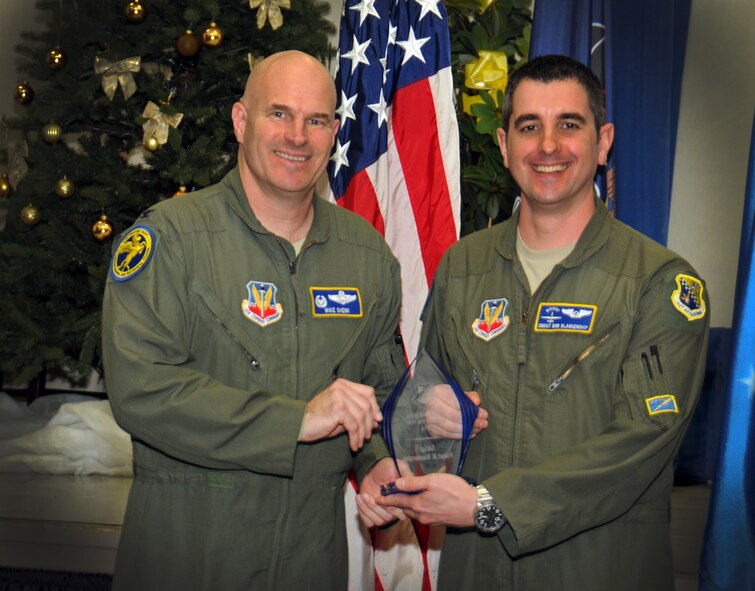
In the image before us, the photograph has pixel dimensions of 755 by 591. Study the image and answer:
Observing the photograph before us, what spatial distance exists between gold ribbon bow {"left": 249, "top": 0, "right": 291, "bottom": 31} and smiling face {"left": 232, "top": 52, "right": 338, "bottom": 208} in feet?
9.24

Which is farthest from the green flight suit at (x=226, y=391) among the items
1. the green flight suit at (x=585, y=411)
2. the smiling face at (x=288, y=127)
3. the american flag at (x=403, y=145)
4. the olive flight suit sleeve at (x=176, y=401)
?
the american flag at (x=403, y=145)

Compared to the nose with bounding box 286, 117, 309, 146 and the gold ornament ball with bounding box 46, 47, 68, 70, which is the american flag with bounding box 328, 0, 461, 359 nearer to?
the nose with bounding box 286, 117, 309, 146

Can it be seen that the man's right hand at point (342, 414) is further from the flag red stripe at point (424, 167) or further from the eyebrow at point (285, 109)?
the flag red stripe at point (424, 167)

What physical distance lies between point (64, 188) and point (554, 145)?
363 centimetres

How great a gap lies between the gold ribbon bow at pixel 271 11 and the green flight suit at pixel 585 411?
327cm

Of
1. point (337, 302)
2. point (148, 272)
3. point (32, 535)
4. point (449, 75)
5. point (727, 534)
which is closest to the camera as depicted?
point (148, 272)

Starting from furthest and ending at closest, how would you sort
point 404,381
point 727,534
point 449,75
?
1. point 449,75
2. point 727,534
3. point 404,381

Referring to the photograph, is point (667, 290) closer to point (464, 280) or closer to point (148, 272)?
point (464, 280)

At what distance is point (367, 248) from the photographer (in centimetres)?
242

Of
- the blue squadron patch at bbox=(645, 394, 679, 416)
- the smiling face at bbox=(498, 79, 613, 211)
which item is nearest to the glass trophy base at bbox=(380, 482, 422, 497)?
the blue squadron patch at bbox=(645, 394, 679, 416)

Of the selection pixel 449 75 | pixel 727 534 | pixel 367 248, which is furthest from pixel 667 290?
pixel 449 75

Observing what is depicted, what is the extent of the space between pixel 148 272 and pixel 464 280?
80 centimetres

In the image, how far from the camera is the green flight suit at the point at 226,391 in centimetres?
202

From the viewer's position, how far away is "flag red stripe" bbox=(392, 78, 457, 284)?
3.63m
